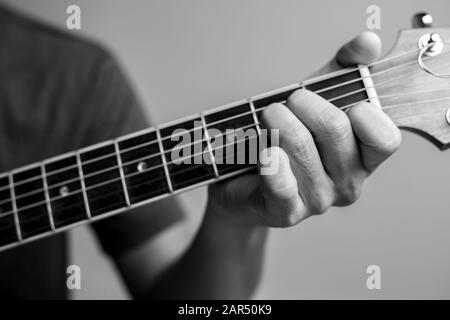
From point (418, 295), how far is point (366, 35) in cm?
68

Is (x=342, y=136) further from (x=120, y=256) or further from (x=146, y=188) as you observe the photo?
(x=120, y=256)

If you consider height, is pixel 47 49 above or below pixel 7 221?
above

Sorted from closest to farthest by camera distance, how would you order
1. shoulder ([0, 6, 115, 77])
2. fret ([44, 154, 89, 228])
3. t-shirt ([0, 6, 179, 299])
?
fret ([44, 154, 89, 228])
t-shirt ([0, 6, 179, 299])
shoulder ([0, 6, 115, 77])

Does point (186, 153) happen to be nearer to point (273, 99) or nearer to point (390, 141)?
point (273, 99)

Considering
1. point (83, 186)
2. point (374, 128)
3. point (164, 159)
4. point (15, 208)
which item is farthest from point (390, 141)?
point (15, 208)

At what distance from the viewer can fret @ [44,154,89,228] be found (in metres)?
0.59

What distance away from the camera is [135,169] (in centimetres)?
57

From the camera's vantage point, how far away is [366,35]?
500 mm

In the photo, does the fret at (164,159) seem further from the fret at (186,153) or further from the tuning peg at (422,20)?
the tuning peg at (422,20)

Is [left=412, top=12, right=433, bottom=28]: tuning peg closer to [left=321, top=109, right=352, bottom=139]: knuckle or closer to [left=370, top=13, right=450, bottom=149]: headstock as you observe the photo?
[left=370, top=13, right=450, bottom=149]: headstock

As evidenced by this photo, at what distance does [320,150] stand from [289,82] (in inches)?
20.9

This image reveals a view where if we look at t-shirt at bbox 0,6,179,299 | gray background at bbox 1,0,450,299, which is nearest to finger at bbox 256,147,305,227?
t-shirt at bbox 0,6,179,299

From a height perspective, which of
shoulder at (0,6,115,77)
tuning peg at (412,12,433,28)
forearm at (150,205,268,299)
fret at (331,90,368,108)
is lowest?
forearm at (150,205,268,299)

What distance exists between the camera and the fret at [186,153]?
21.4 inches
